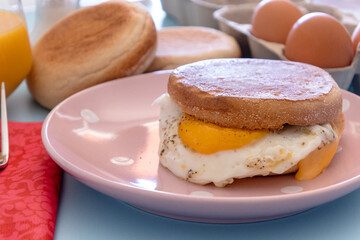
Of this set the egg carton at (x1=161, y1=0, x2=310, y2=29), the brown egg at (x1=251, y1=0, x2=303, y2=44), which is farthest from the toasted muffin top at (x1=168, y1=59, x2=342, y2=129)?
the egg carton at (x1=161, y1=0, x2=310, y2=29)

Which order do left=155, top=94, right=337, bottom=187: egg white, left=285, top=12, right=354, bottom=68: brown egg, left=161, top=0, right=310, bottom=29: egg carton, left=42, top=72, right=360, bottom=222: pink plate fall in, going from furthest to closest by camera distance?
left=161, top=0, right=310, bottom=29: egg carton, left=285, top=12, right=354, bottom=68: brown egg, left=155, top=94, right=337, bottom=187: egg white, left=42, top=72, right=360, bottom=222: pink plate

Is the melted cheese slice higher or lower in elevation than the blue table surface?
higher

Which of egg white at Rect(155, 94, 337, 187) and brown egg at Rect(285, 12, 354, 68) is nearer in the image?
egg white at Rect(155, 94, 337, 187)

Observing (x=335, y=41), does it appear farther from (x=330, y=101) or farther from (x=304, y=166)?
(x=304, y=166)

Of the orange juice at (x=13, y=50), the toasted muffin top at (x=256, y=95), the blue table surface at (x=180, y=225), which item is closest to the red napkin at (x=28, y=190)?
the blue table surface at (x=180, y=225)

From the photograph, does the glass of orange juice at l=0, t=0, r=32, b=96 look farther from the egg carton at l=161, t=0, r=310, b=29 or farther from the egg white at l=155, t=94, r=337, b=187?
the egg carton at l=161, t=0, r=310, b=29

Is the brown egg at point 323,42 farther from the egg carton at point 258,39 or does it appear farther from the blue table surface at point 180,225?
the blue table surface at point 180,225
